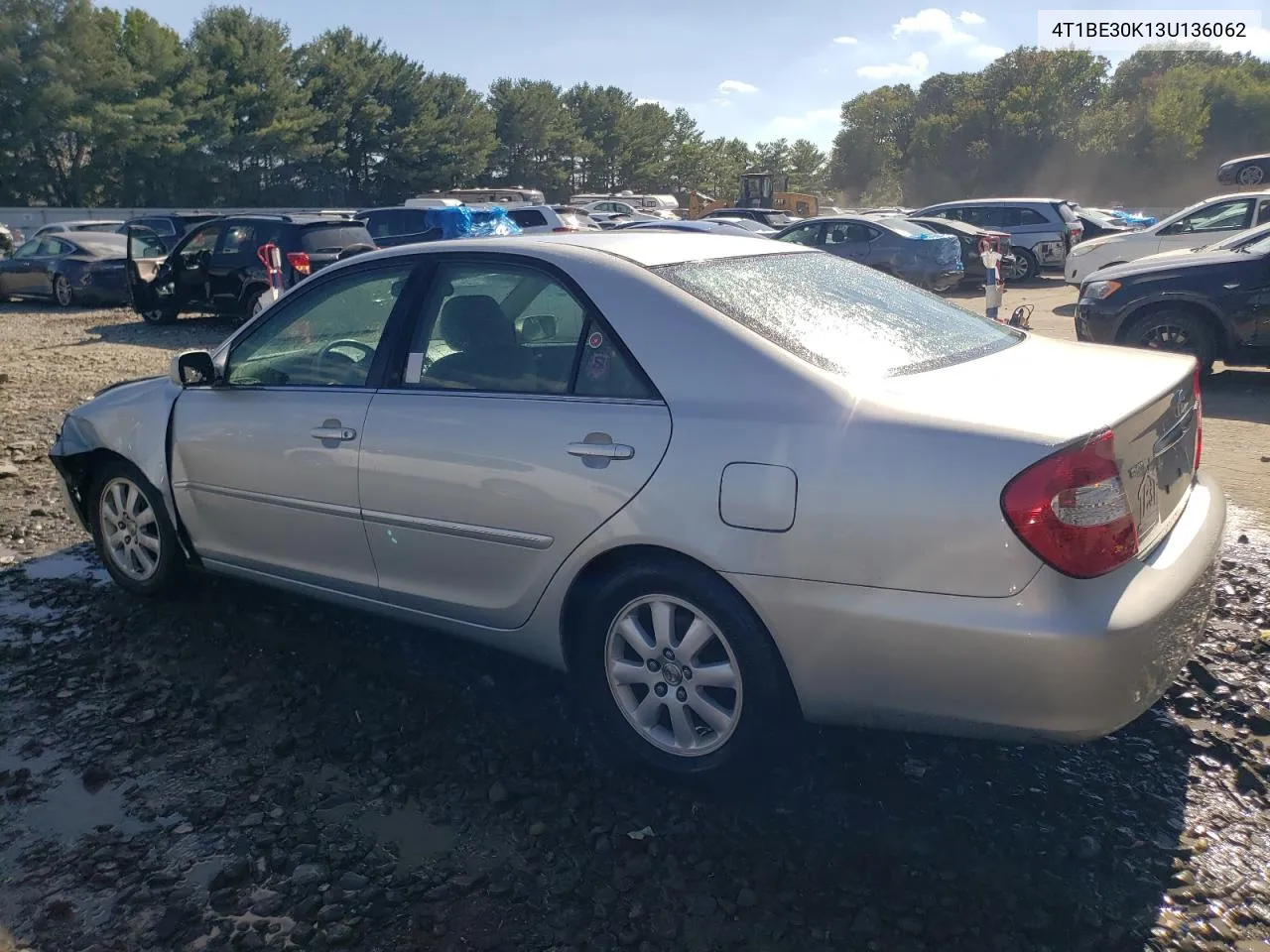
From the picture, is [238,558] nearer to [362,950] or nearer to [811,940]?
[362,950]

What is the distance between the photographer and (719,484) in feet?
9.03

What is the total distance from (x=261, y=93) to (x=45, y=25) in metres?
10.0

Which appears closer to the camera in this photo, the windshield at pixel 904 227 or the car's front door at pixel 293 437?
the car's front door at pixel 293 437

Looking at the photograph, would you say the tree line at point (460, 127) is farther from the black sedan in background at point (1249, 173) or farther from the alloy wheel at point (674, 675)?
the alloy wheel at point (674, 675)

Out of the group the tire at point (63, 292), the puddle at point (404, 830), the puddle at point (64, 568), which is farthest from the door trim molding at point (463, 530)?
the tire at point (63, 292)

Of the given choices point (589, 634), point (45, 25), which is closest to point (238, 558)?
point (589, 634)

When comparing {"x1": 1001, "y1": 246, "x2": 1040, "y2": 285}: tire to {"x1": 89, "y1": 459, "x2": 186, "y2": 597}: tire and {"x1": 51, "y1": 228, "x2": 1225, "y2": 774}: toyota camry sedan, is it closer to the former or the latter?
{"x1": 51, "y1": 228, "x2": 1225, "y2": 774}: toyota camry sedan

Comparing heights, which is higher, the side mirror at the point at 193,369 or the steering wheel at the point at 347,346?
the steering wheel at the point at 347,346

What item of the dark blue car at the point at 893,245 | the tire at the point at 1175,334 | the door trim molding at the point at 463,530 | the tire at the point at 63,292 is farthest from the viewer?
the tire at the point at 63,292

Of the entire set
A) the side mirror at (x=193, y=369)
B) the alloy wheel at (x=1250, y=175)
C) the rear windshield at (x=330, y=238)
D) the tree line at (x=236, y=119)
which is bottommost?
the side mirror at (x=193, y=369)

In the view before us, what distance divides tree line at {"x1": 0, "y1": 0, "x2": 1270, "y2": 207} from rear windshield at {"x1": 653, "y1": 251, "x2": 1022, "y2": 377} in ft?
159

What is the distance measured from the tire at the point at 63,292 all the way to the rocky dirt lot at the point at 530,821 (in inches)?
652

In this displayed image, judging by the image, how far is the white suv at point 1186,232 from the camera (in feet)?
45.2

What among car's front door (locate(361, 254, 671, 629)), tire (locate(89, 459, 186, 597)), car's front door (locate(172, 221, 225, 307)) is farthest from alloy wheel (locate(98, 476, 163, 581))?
car's front door (locate(172, 221, 225, 307))
